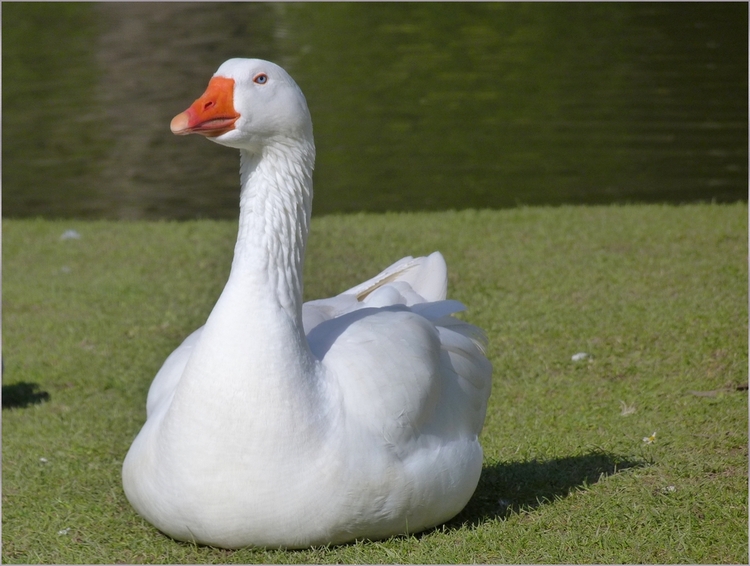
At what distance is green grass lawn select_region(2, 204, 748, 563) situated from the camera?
3.98 meters

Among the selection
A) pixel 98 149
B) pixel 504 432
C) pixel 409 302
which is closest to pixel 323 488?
pixel 409 302

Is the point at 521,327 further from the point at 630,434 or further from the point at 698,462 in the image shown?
the point at 698,462

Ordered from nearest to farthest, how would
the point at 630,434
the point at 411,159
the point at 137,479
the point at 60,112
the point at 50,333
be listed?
the point at 137,479, the point at 630,434, the point at 50,333, the point at 411,159, the point at 60,112

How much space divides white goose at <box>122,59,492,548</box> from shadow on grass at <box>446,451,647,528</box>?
299 millimetres

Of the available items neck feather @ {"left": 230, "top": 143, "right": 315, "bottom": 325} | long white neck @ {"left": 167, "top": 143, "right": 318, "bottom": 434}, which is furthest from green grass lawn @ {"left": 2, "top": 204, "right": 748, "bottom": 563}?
neck feather @ {"left": 230, "top": 143, "right": 315, "bottom": 325}

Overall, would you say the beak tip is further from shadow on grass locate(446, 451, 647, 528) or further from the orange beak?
shadow on grass locate(446, 451, 647, 528)

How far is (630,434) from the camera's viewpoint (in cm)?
500

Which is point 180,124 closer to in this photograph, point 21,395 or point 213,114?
point 213,114

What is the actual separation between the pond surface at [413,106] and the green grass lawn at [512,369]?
2.74 m

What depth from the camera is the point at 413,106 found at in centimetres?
1778

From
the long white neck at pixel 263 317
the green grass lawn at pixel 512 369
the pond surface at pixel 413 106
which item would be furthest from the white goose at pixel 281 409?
the pond surface at pixel 413 106

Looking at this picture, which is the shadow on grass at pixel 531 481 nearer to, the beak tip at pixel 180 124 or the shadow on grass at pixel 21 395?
the beak tip at pixel 180 124

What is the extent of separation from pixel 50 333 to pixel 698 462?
4635 mm

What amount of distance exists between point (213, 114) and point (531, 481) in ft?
7.07
